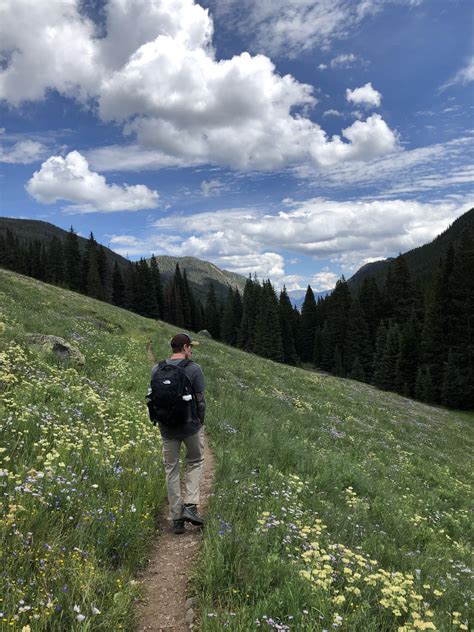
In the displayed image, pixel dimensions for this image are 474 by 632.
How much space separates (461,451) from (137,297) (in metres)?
90.8

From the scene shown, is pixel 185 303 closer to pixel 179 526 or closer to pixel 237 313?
pixel 237 313

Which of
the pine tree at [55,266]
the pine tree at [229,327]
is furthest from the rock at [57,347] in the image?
the pine tree at [229,327]

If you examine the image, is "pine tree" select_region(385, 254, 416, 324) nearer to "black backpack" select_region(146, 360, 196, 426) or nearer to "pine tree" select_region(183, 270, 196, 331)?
"pine tree" select_region(183, 270, 196, 331)

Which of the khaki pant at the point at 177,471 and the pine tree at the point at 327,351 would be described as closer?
the khaki pant at the point at 177,471

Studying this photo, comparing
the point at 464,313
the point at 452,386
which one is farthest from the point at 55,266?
the point at 452,386

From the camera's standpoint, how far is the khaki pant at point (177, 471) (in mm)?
6355

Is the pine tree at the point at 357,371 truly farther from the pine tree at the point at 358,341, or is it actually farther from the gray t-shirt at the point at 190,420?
the gray t-shirt at the point at 190,420

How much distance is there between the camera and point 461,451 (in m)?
23.5

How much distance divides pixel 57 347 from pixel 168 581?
36.4 ft

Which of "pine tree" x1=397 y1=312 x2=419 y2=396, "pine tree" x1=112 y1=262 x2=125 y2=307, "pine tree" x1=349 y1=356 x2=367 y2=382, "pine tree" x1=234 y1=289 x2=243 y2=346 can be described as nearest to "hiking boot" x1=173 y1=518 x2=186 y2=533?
"pine tree" x1=397 y1=312 x2=419 y2=396

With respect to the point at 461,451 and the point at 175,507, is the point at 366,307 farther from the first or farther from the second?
the point at 175,507

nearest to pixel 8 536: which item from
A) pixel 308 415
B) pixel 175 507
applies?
pixel 175 507

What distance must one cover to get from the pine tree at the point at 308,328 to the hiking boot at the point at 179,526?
10996 cm

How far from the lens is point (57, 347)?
14305mm
